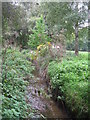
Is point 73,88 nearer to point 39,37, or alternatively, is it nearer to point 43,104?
point 43,104

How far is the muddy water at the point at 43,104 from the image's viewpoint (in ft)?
6.33

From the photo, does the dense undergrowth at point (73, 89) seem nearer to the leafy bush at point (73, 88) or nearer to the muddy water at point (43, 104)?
the leafy bush at point (73, 88)

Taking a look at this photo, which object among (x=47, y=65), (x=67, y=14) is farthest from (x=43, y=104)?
(x=67, y=14)

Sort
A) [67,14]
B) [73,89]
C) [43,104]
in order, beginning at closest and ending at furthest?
[73,89], [43,104], [67,14]

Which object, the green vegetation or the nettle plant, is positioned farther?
the nettle plant

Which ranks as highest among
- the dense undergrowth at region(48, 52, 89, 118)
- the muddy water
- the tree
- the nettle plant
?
the tree

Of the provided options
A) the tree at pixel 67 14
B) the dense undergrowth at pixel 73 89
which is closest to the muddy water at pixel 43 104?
the dense undergrowth at pixel 73 89

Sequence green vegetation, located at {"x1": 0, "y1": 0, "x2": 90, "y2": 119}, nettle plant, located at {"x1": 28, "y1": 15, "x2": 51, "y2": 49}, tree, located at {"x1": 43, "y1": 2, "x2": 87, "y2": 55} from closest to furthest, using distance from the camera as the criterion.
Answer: green vegetation, located at {"x1": 0, "y1": 0, "x2": 90, "y2": 119}, tree, located at {"x1": 43, "y1": 2, "x2": 87, "y2": 55}, nettle plant, located at {"x1": 28, "y1": 15, "x2": 51, "y2": 49}

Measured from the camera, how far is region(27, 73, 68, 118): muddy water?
1.93 metres

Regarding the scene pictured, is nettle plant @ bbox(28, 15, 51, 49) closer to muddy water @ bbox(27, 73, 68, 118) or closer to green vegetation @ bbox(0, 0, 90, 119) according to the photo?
green vegetation @ bbox(0, 0, 90, 119)

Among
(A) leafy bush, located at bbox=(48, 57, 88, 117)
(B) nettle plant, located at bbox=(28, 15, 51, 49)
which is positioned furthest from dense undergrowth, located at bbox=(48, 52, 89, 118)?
(B) nettle plant, located at bbox=(28, 15, 51, 49)

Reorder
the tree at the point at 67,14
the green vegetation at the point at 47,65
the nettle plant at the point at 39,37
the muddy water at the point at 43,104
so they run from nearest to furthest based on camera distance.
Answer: the green vegetation at the point at 47,65
the muddy water at the point at 43,104
the tree at the point at 67,14
the nettle plant at the point at 39,37

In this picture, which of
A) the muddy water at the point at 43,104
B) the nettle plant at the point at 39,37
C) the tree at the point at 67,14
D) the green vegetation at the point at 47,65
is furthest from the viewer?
the nettle plant at the point at 39,37

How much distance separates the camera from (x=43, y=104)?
219 centimetres
